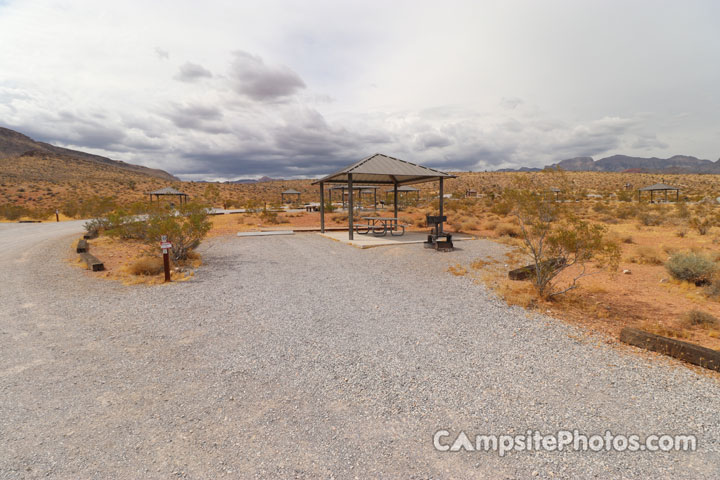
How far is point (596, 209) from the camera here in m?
22.6

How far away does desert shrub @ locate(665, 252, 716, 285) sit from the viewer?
6656mm

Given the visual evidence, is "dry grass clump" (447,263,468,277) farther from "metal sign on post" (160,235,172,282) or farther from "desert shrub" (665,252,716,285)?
"metal sign on post" (160,235,172,282)

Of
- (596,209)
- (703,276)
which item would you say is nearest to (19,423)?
(703,276)

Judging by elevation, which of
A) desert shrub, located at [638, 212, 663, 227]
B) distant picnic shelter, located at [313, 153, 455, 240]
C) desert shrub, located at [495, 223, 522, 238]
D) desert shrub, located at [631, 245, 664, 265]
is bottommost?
desert shrub, located at [631, 245, 664, 265]

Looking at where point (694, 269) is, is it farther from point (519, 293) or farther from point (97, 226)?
point (97, 226)

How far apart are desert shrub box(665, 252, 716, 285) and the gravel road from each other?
169 inches

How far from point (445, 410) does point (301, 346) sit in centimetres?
183

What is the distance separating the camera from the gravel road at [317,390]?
7.32ft

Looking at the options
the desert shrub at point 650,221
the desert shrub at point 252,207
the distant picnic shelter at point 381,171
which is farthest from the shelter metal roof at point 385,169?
the desert shrub at point 252,207

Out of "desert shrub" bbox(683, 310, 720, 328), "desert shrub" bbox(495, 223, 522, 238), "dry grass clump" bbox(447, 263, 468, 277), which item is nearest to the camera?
"desert shrub" bbox(683, 310, 720, 328)

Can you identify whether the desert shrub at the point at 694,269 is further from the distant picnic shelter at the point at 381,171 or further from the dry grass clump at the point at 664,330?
the distant picnic shelter at the point at 381,171

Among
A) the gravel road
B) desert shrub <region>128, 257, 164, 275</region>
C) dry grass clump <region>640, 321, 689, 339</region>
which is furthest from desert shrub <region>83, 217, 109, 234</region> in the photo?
dry grass clump <region>640, 321, 689, 339</region>

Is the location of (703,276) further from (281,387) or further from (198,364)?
(198,364)

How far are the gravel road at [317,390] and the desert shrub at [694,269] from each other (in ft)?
14.1
